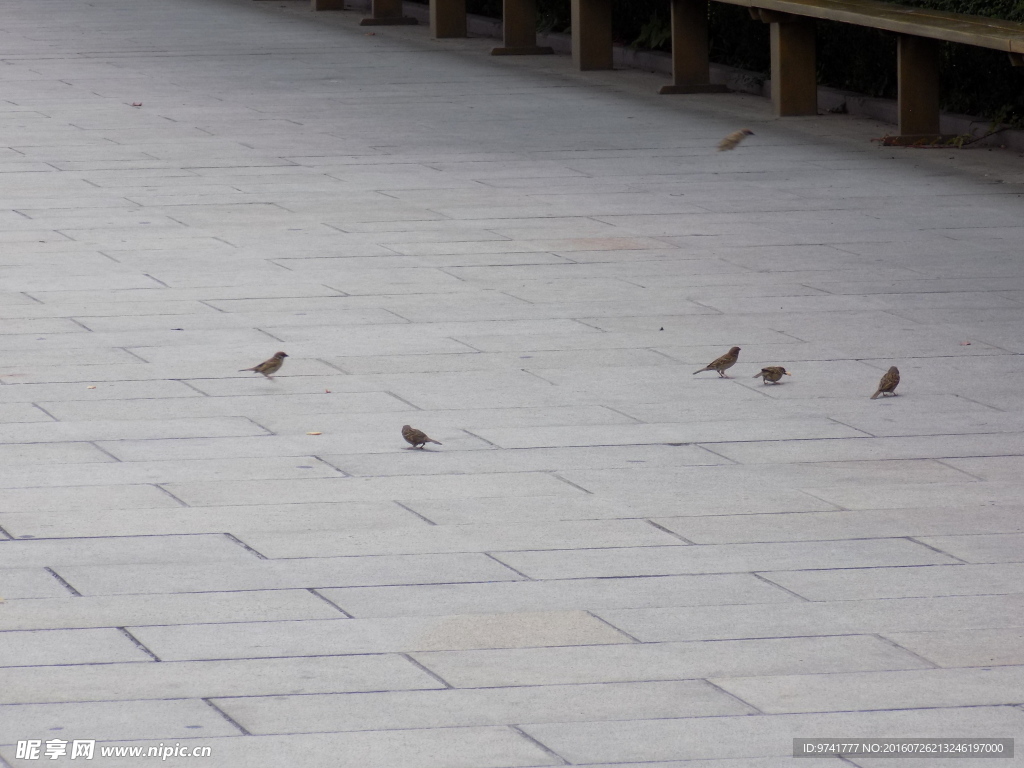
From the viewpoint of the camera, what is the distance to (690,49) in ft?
54.0

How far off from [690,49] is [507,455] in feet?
Answer: 35.0

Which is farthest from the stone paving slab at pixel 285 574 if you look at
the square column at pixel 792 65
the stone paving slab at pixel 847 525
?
the square column at pixel 792 65

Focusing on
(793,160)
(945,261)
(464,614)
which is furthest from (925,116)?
(464,614)

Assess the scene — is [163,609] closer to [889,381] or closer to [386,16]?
[889,381]

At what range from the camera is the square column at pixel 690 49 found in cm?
1627

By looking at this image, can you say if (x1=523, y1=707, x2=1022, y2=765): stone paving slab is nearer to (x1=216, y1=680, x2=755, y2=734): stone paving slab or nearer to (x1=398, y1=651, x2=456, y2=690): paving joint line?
(x1=216, y1=680, x2=755, y2=734): stone paving slab

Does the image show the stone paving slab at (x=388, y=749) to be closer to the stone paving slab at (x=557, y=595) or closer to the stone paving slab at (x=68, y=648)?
the stone paving slab at (x=68, y=648)

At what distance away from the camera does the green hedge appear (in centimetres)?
1395

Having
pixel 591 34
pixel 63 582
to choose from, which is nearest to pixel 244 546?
pixel 63 582

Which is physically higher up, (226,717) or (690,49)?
(690,49)

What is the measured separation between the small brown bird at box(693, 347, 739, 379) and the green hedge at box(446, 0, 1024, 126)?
6.91 metres

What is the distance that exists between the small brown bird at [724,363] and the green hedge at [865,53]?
6907 millimetres

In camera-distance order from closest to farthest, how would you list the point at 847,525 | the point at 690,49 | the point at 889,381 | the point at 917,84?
the point at 847,525 < the point at 889,381 < the point at 917,84 < the point at 690,49

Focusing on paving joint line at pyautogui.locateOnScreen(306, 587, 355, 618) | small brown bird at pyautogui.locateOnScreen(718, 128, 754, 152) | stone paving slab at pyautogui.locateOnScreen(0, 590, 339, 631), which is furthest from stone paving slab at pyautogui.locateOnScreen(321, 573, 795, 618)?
small brown bird at pyautogui.locateOnScreen(718, 128, 754, 152)
